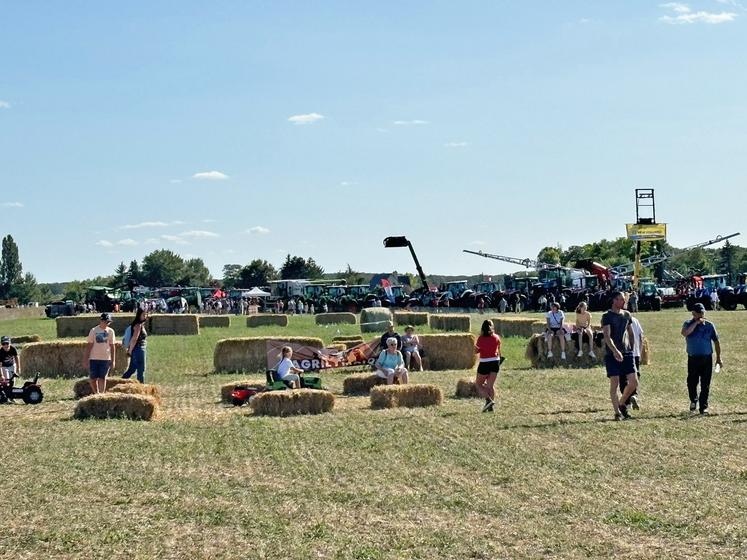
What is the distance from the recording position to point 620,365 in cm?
1472

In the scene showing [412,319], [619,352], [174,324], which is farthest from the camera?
[412,319]

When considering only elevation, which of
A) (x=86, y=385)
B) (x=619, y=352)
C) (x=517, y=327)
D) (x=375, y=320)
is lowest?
(x=86, y=385)

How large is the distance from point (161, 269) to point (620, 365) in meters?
143

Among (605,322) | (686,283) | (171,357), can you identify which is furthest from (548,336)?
(686,283)

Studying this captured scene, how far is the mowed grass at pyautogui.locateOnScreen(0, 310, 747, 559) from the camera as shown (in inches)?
311

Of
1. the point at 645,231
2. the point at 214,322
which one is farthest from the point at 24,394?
the point at 645,231

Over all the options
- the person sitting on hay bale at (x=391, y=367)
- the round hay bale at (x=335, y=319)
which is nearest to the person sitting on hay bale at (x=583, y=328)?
the person sitting on hay bale at (x=391, y=367)

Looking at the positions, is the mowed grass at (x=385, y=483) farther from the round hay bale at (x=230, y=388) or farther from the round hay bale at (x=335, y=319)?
the round hay bale at (x=335, y=319)

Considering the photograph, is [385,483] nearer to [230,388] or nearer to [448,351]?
[230,388]

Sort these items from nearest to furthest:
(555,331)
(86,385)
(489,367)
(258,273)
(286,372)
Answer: (489,367), (286,372), (86,385), (555,331), (258,273)

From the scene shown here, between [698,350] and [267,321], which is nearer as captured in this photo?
[698,350]

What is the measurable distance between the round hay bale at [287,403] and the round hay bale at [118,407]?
1.53 meters

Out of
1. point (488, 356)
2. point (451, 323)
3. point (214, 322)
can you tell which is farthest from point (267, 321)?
point (488, 356)

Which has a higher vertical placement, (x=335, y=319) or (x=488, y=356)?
(x=335, y=319)
